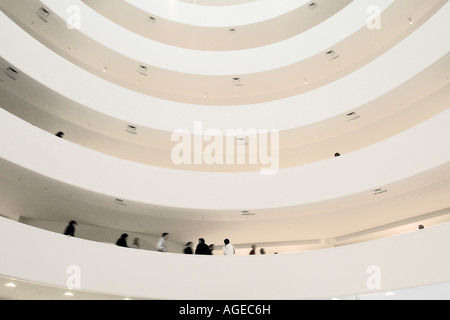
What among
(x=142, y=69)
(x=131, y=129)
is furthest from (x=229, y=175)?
(x=142, y=69)

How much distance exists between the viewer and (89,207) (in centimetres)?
1415

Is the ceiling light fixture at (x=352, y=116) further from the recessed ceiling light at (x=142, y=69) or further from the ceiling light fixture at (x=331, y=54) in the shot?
the recessed ceiling light at (x=142, y=69)

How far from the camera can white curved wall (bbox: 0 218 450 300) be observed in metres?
10.1

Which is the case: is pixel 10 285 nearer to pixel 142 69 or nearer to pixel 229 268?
pixel 229 268

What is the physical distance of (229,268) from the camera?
11969mm

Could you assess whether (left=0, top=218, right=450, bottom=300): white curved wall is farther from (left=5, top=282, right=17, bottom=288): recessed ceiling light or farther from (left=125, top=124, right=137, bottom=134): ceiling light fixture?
(left=125, top=124, right=137, bottom=134): ceiling light fixture

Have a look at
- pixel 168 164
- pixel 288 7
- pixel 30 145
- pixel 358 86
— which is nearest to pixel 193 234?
pixel 168 164

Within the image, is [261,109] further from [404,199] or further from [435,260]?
[435,260]

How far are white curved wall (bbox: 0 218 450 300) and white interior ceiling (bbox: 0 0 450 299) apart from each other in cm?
199

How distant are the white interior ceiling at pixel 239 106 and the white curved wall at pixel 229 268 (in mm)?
1991

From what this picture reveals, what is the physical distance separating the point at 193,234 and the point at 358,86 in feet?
27.0
